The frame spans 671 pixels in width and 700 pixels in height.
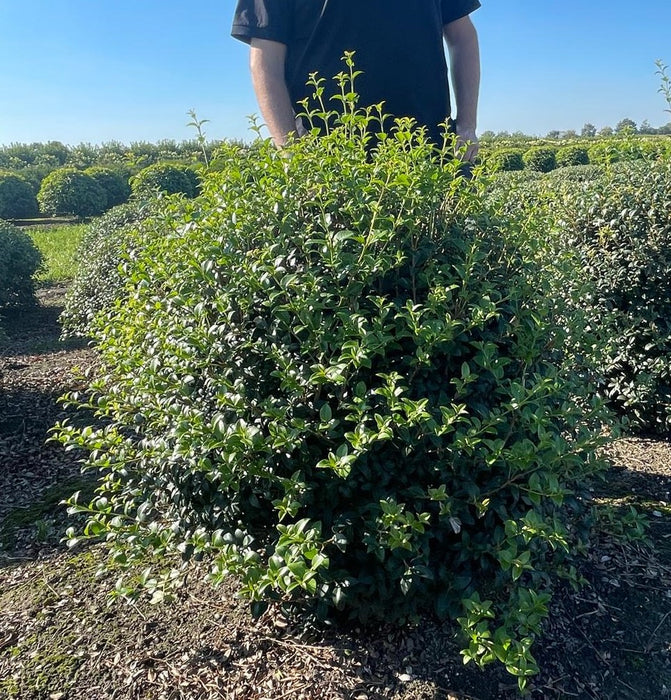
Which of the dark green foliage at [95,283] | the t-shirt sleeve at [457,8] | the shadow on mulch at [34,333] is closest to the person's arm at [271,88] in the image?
the t-shirt sleeve at [457,8]

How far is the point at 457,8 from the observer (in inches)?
123

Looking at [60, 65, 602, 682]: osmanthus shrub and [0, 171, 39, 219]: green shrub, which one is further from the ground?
[0, 171, 39, 219]: green shrub

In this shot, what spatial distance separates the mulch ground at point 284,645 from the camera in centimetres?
203

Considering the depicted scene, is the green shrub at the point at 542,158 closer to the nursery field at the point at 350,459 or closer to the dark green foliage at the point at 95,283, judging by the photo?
the dark green foliage at the point at 95,283

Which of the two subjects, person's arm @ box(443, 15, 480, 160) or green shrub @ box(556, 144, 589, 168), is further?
green shrub @ box(556, 144, 589, 168)

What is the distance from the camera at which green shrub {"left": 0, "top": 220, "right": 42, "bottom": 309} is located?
8.14 meters

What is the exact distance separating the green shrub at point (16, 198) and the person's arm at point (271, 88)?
954 inches

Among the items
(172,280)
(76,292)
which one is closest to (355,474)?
(172,280)

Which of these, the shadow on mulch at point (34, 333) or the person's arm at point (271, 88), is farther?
the shadow on mulch at point (34, 333)

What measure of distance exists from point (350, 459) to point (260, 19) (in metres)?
2.16

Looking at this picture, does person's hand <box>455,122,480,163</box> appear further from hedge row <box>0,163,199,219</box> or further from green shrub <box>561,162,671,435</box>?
hedge row <box>0,163,199,219</box>

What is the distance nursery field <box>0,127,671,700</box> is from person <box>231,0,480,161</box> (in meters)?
0.59

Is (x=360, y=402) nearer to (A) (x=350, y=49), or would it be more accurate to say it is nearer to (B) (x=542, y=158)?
(A) (x=350, y=49)

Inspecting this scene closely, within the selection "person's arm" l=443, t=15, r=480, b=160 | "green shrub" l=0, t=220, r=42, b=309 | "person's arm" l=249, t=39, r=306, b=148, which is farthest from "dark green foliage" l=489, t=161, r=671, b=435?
"green shrub" l=0, t=220, r=42, b=309
